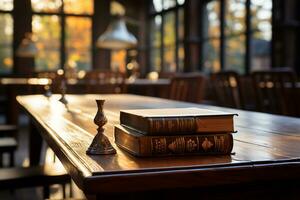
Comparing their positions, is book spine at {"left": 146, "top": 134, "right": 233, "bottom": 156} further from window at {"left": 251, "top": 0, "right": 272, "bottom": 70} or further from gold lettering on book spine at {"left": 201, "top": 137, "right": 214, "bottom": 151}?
window at {"left": 251, "top": 0, "right": 272, "bottom": 70}

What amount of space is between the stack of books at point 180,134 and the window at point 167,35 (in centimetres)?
803

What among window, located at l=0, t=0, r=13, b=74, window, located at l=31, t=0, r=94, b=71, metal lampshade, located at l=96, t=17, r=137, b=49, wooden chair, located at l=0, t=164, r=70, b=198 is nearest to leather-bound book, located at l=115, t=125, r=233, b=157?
wooden chair, located at l=0, t=164, r=70, b=198

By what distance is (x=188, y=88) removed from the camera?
10.7 ft

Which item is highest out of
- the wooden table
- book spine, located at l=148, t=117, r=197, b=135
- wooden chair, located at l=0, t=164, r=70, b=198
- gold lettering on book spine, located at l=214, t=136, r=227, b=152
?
book spine, located at l=148, t=117, r=197, b=135

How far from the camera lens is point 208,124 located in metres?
0.85

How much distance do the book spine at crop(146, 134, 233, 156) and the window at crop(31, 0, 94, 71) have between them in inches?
380

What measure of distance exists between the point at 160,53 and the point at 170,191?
9.15 m

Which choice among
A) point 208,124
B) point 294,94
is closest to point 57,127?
point 208,124

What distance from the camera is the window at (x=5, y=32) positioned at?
10070mm

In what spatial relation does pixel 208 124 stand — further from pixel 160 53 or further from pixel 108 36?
pixel 160 53

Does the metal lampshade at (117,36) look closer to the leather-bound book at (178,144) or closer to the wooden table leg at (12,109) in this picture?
the wooden table leg at (12,109)

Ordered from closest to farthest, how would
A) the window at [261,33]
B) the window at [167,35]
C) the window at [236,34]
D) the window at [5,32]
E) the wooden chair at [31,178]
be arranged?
the wooden chair at [31,178], the window at [261,33], the window at [236,34], the window at [167,35], the window at [5,32]

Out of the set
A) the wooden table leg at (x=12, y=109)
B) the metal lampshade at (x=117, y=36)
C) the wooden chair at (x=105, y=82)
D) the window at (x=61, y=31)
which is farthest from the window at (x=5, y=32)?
the wooden chair at (x=105, y=82)

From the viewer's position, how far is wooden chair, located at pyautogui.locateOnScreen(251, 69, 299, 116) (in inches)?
122
